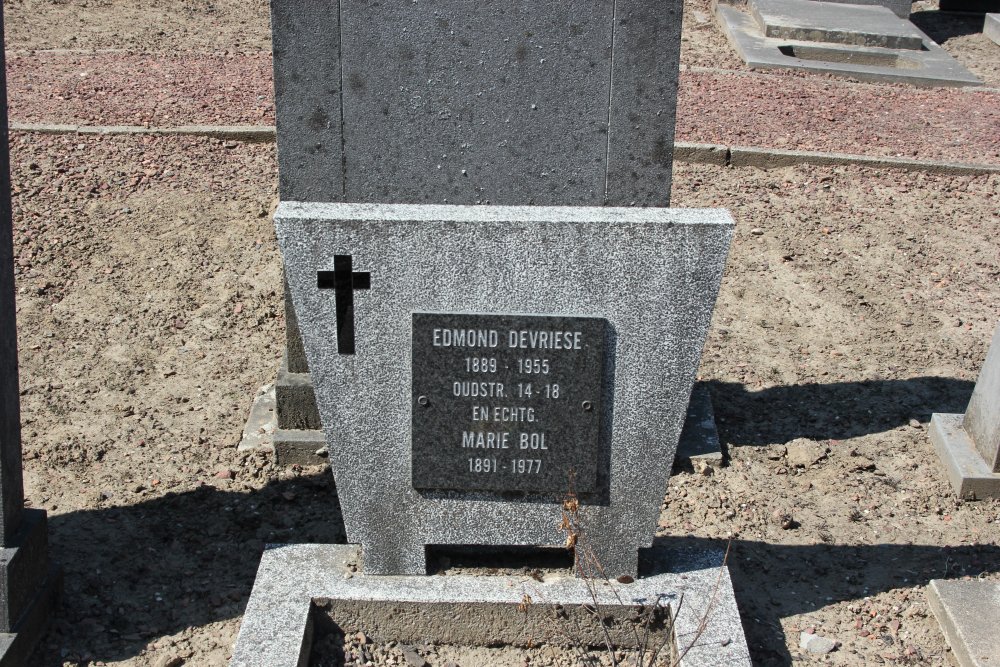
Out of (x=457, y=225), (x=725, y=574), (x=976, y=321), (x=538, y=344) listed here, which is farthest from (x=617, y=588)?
(x=976, y=321)

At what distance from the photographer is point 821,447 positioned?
5.17 metres

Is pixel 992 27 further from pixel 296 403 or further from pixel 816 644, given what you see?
pixel 816 644

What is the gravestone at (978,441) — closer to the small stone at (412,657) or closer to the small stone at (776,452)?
the small stone at (776,452)

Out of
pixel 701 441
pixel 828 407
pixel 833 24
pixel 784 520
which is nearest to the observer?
Answer: pixel 784 520

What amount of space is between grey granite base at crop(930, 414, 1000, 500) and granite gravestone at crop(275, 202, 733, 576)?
180 centimetres

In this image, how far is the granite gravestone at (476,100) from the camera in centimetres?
438

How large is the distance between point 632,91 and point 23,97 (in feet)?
19.7

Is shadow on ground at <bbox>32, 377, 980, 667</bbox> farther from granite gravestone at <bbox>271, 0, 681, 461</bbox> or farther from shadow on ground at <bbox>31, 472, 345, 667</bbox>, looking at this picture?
granite gravestone at <bbox>271, 0, 681, 461</bbox>

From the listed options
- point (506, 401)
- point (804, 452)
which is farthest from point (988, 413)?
point (506, 401)

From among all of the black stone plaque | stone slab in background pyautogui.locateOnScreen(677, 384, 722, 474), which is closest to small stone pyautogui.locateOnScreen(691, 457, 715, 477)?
stone slab in background pyautogui.locateOnScreen(677, 384, 722, 474)

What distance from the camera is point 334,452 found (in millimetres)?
3652

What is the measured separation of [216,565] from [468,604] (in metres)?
1.12

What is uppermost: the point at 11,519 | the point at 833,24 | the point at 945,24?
the point at 833,24

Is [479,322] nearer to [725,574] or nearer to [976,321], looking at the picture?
[725,574]
